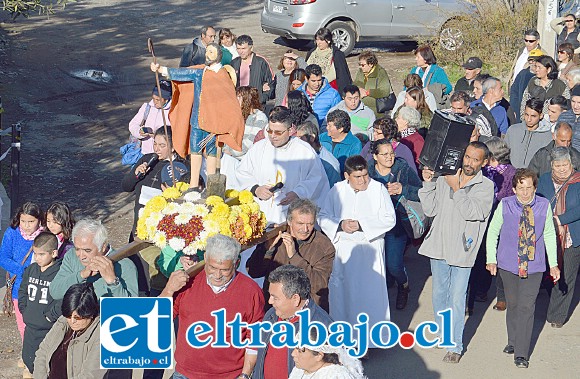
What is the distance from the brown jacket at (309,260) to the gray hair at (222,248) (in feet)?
4.10

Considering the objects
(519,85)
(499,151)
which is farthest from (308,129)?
(519,85)

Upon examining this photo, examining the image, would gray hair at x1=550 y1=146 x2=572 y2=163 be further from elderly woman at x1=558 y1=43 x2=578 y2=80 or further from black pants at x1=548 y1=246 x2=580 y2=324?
elderly woman at x1=558 y1=43 x2=578 y2=80

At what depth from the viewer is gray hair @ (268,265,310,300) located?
22.4ft

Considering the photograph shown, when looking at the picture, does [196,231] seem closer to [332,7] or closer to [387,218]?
[387,218]

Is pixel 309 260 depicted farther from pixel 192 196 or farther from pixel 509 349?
pixel 509 349

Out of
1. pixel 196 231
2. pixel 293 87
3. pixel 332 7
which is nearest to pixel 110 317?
pixel 196 231

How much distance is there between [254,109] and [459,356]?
159 inches

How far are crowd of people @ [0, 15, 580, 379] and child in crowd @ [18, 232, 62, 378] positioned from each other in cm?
1

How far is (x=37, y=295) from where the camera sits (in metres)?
7.99

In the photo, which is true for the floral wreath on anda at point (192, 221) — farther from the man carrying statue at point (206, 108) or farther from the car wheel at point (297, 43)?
the car wheel at point (297, 43)

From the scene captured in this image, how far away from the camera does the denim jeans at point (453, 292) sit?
30.7ft

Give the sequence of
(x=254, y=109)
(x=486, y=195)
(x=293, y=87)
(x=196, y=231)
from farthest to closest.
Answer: (x=293, y=87), (x=254, y=109), (x=486, y=195), (x=196, y=231)

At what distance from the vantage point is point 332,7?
21.2 meters

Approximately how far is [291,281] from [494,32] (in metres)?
13.7
